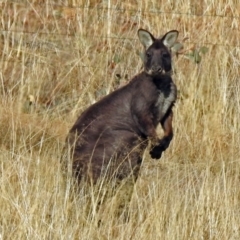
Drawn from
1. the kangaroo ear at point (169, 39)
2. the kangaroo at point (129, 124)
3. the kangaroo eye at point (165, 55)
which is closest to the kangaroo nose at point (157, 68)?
the kangaroo at point (129, 124)

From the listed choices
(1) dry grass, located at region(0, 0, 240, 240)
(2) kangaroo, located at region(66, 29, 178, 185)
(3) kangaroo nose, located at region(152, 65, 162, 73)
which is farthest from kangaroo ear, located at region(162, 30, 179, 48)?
(1) dry grass, located at region(0, 0, 240, 240)

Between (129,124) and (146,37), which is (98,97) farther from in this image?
(129,124)

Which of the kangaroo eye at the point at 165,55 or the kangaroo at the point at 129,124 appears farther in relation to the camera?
the kangaroo eye at the point at 165,55

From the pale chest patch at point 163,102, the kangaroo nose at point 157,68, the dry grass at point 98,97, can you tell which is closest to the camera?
the dry grass at point 98,97

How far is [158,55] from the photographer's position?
650cm

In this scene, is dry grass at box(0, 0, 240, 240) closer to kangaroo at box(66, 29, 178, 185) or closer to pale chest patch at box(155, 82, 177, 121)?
kangaroo at box(66, 29, 178, 185)

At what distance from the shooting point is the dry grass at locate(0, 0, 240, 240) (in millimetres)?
5242

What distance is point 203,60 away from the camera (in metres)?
8.67

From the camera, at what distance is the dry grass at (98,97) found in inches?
206

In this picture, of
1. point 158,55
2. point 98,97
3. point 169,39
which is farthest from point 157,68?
point 98,97

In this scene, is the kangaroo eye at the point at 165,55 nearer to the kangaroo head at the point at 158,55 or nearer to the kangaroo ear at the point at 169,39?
the kangaroo head at the point at 158,55

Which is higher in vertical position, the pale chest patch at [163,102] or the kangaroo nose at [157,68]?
the kangaroo nose at [157,68]

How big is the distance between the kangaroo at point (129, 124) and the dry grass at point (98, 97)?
0.18 meters

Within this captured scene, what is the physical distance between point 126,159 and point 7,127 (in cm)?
177
